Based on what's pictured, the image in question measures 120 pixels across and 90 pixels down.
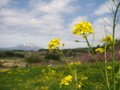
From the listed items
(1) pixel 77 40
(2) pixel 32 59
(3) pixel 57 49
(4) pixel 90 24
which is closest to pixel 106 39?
(4) pixel 90 24

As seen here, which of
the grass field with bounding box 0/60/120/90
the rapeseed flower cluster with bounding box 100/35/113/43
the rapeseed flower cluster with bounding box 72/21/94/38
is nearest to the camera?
the rapeseed flower cluster with bounding box 72/21/94/38

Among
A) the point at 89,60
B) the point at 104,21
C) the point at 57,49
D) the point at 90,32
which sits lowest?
the point at 89,60

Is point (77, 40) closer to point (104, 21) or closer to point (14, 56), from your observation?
point (104, 21)

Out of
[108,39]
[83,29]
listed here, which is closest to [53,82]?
[108,39]

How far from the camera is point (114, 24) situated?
1430 millimetres

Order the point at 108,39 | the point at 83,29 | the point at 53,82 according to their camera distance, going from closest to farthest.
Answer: the point at 83,29, the point at 108,39, the point at 53,82

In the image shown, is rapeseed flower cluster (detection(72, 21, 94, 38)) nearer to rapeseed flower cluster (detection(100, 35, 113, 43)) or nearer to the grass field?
rapeseed flower cluster (detection(100, 35, 113, 43))

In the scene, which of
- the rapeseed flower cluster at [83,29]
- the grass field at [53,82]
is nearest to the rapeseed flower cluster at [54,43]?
the rapeseed flower cluster at [83,29]

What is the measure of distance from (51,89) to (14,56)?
3406 centimetres

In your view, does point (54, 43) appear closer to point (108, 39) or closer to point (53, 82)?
point (108, 39)

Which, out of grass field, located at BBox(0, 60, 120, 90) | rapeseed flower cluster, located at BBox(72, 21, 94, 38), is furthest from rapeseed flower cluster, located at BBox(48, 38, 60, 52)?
grass field, located at BBox(0, 60, 120, 90)

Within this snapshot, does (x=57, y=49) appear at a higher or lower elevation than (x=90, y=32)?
lower

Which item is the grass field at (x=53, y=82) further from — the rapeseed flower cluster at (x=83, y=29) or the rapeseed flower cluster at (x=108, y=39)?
the rapeseed flower cluster at (x=83, y=29)

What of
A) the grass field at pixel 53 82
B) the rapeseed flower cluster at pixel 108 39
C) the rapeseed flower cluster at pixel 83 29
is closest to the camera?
the rapeseed flower cluster at pixel 83 29
